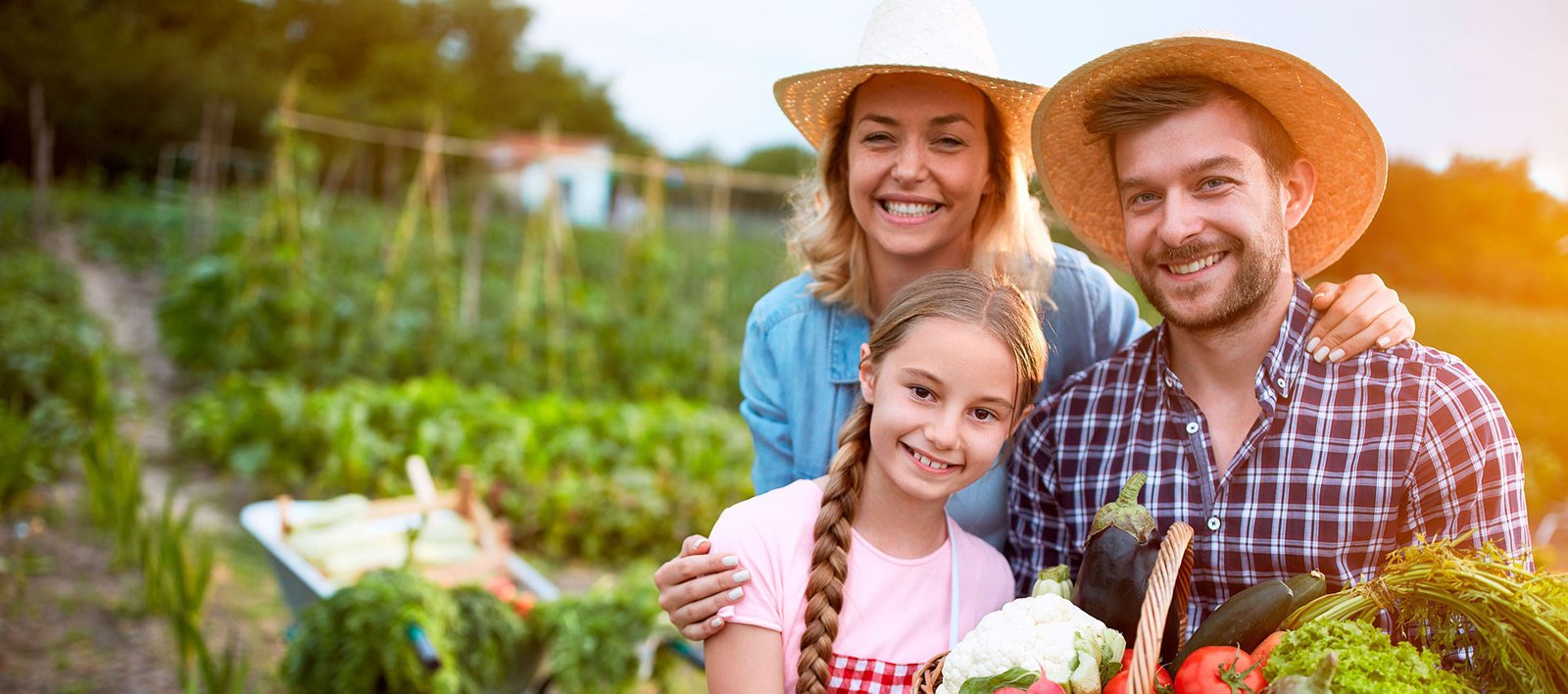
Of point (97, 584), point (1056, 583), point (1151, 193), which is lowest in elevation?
point (97, 584)

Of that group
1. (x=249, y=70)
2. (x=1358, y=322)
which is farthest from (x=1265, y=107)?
(x=249, y=70)

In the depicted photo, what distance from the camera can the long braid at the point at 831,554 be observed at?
1.77m

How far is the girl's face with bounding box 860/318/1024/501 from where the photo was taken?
177 centimetres

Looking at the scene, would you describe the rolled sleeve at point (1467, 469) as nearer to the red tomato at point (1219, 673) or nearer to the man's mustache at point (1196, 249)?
the man's mustache at point (1196, 249)

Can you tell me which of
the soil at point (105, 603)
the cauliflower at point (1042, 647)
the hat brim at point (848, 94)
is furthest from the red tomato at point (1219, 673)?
the soil at point (105, 603)

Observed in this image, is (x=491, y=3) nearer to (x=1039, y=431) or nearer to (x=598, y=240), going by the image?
(x=598, y=240)

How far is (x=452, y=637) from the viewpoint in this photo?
3.54m

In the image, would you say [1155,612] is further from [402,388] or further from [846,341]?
[402,388]

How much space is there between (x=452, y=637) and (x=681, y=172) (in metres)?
5.92

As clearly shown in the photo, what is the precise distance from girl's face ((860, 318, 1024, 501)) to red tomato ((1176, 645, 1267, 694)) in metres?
0.51

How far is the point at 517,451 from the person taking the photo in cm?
635

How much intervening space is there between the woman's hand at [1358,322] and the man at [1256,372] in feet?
0.08

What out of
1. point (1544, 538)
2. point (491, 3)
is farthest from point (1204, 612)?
point (491, 3)

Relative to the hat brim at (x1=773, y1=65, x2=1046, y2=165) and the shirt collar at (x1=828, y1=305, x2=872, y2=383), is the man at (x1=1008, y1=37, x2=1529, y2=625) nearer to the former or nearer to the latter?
the hat brim at (x1=773, y1=65, x2=1046, y2=165)
